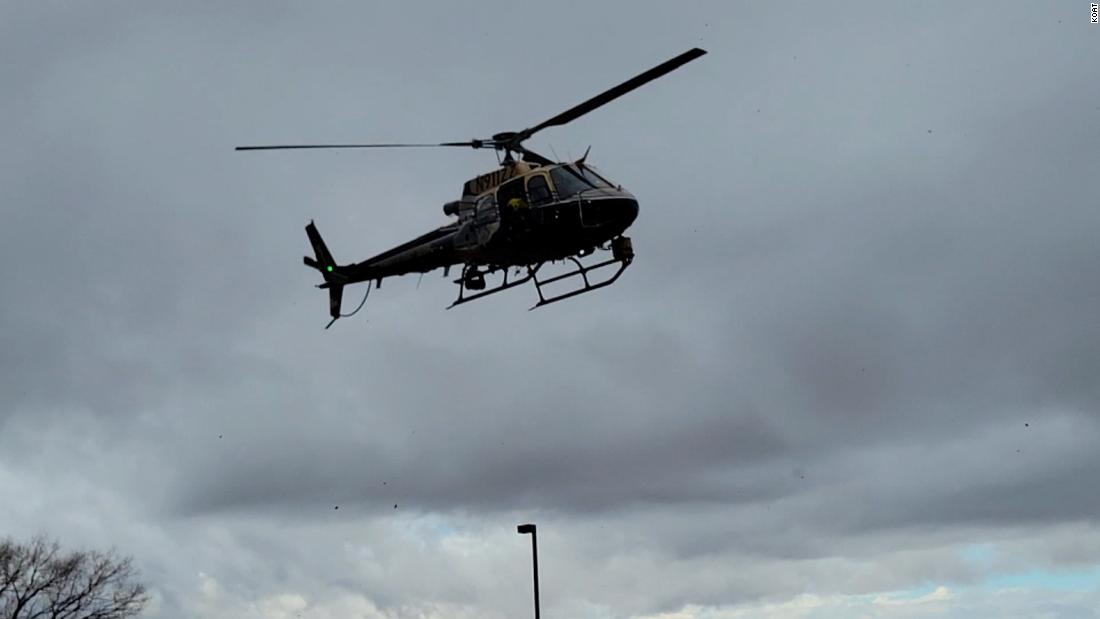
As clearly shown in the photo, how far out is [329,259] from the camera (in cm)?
3719

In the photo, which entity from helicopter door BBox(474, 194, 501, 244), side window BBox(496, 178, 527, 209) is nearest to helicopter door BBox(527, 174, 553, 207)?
side window BBox(496, 178, 527, 209)

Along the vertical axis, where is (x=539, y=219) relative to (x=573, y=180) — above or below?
below

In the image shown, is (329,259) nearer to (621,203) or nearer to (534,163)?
(534,163)

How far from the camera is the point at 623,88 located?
2812 cm

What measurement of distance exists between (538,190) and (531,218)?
714mm

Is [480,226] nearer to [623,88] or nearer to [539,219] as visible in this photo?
[539,219]

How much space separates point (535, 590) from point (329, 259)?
37.4ft

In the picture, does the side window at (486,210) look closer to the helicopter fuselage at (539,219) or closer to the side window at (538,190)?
the helicopter fuselage at (539,219)

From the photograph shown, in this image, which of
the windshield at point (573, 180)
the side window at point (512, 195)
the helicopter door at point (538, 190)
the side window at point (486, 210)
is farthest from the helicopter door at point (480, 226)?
the windshield at point (573, 180)

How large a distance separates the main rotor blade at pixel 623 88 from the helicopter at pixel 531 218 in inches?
1.0

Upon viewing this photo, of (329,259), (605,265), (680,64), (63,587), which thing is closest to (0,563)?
(63,587)

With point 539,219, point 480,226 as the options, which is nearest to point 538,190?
point 539,219

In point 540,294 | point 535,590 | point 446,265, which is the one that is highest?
point 446,265

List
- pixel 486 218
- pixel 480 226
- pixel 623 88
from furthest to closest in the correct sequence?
1. pixel 480 226
2. pixel 486 218
3. pixel 623 88
